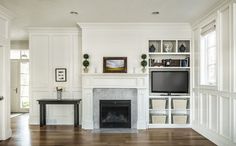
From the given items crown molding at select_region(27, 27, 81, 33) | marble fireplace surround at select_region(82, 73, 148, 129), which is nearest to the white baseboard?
marble fireplace surround at select_region(82, 73, 148, 129)

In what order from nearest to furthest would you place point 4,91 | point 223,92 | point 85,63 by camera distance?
point 223,92 → point 4,91 → point 85,63

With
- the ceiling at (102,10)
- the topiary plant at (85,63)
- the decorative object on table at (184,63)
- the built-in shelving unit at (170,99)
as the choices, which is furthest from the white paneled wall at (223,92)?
the topiary plant at (85,63)

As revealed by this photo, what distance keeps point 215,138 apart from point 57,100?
390 centimetres

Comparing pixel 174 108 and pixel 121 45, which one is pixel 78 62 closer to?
pixel 121 45

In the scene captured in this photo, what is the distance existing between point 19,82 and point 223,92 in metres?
7.23

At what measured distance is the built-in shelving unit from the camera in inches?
240

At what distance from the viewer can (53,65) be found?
261 inches

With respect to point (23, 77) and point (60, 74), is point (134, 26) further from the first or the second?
point (23, 77)

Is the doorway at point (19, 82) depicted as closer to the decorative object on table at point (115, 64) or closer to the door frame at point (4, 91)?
the door frame at point (4, 91)

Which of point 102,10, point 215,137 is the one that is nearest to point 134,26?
point 102,10

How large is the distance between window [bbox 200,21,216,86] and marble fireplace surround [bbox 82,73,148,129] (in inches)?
56.5

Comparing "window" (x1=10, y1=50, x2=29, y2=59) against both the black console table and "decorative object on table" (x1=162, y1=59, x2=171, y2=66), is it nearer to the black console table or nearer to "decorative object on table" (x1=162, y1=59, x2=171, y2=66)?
the black console table

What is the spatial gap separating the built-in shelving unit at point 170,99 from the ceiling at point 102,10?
2.54ft

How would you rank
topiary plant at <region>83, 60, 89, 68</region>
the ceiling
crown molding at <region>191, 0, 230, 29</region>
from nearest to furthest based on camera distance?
crown molding at <region>191, 0, 230, 29</region> → the ceiling → topiary plant at <region>83, 60, 89, 68</region>
